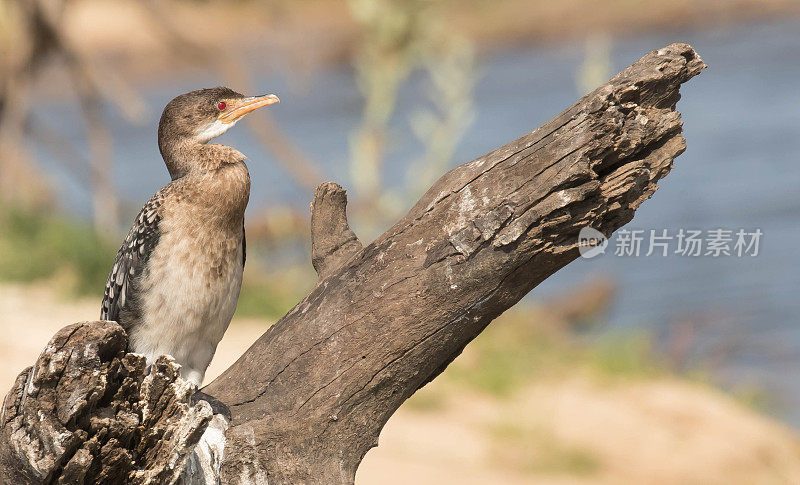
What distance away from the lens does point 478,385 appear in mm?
7512

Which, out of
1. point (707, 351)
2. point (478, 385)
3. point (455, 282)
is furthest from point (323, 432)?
point (707, 351)

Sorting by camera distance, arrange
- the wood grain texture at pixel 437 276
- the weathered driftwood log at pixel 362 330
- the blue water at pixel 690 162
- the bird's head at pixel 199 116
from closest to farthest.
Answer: the weathered driftwood log at pixel 362 330 < the wood grain texture at pixel 437 276 < the bird's head at pixel 199 116 < the blue water at pixel 690 162

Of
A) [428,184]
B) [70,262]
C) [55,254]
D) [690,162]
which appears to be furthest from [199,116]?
[690,162]

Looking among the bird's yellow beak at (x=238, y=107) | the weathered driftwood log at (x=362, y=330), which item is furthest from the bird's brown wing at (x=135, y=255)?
the weathered driftwood log at (x=362, y=330)

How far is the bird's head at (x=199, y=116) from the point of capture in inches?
143

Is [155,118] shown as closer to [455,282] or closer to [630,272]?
[630,272]

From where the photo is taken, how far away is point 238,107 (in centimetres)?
369

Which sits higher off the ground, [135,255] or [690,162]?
[690,162]

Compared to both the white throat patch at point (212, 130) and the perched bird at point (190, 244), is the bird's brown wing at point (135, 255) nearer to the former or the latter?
the perched bird at point (190, 244)

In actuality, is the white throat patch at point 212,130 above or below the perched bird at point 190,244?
above

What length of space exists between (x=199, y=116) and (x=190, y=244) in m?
0.49

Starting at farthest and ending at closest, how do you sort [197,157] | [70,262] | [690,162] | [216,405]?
1. [690,162]
2. [70,262]
3. [197,157]
4. [216,405]

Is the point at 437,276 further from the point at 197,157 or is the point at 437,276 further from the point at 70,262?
the point at 70,262

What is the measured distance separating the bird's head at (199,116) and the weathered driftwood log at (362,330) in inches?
25.3
